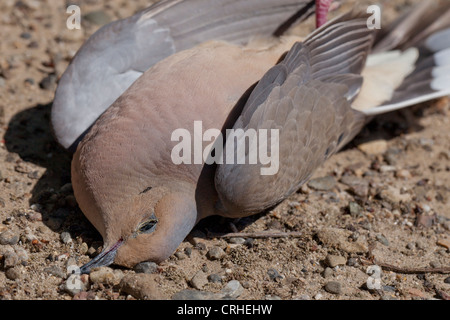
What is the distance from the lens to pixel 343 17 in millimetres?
4289

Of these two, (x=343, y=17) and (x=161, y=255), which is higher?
(x=343, y=17)

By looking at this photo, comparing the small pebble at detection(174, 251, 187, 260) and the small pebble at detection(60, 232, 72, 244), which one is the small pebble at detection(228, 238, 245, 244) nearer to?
the small pebble at detection(174, 251, 187, 260)

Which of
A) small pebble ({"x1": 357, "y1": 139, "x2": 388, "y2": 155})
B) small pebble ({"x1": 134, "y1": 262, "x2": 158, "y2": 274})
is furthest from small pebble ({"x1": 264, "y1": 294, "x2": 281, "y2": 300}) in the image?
small pebble ({"x1": 357, "y1": 139, "x2": 388, "y2": 155})

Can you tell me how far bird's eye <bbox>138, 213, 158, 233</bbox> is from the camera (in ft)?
11.8

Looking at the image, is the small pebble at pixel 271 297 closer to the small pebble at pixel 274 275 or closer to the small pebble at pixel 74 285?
the small pebble at pixel 274 275

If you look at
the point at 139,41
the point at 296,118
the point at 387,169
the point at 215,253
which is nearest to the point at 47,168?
the point at 139,41

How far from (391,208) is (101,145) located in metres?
1.96

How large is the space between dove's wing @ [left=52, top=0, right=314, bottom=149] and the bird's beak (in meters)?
0.96

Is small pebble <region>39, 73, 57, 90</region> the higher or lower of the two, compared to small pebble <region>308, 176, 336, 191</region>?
higher
